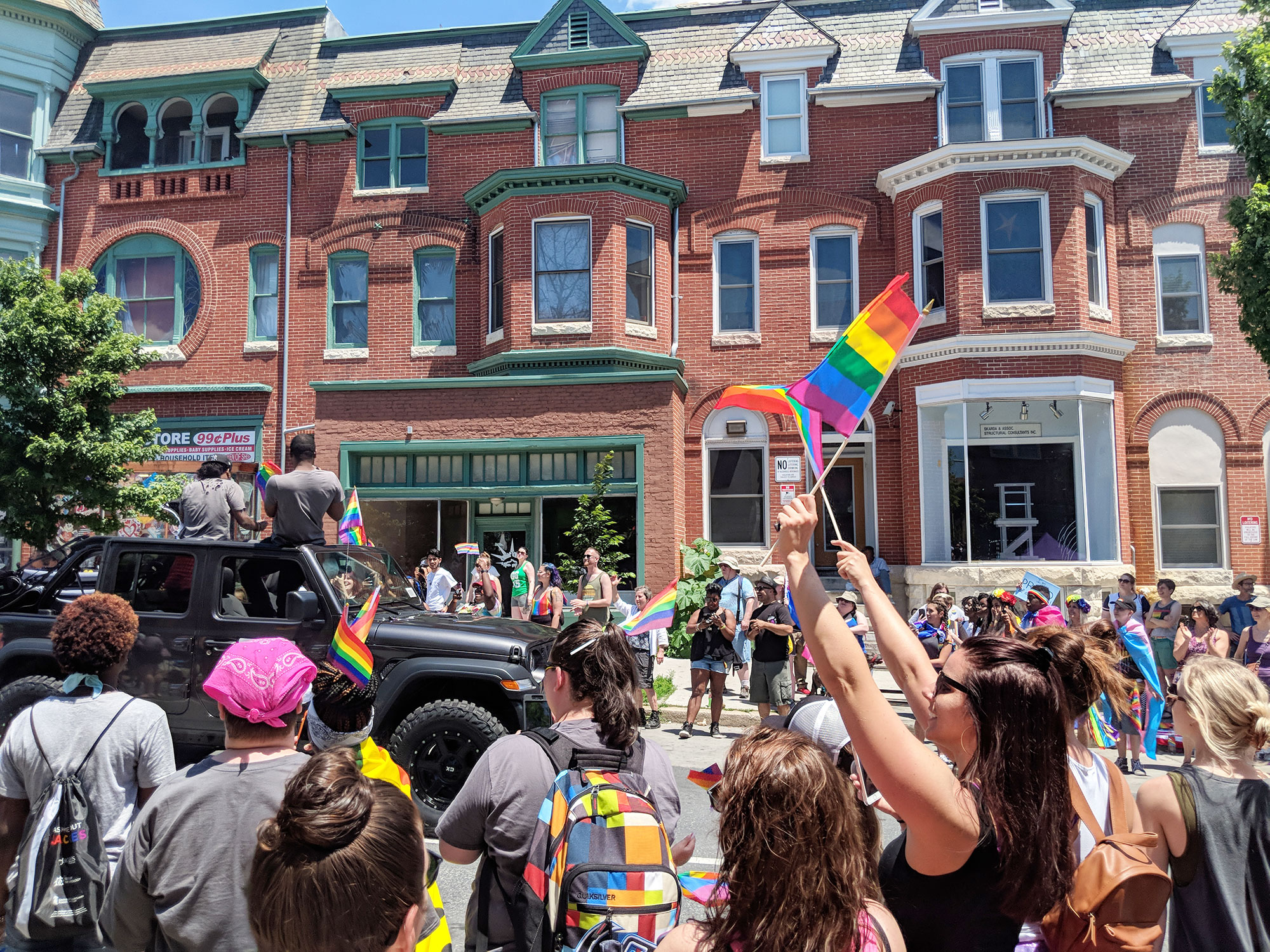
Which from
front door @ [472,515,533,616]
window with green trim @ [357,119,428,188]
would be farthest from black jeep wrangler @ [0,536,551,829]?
window with green trim @ [357,119,428,188]

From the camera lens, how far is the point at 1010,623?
8.04 meters

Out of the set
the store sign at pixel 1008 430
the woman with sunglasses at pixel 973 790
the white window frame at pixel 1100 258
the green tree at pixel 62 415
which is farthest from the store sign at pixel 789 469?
the woman with sunglasses at pixel 973 790

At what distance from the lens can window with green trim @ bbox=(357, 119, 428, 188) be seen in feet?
63.3

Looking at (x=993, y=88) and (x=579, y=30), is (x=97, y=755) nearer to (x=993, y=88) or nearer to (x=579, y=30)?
(x=993, y=88)

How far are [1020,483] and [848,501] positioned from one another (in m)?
3.28

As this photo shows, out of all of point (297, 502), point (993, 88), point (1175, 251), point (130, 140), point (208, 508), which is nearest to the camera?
point (297, 502)

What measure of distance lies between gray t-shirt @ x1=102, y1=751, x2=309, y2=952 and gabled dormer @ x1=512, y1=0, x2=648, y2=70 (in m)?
18.9

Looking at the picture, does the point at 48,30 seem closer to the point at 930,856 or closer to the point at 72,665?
the point at 72,665

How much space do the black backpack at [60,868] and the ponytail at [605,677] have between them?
167 centimetres

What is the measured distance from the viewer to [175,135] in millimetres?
20078

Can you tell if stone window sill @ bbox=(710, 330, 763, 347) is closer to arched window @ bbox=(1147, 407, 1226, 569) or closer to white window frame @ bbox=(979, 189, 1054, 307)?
white window frame @ bbox=(979, 189, 1054, 307)

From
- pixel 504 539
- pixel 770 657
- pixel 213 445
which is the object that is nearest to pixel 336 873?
pixel 770 657

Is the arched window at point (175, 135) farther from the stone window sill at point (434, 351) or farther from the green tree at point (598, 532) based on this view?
the green tree at point (598, 532)

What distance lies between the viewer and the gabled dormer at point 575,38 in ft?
61.5
